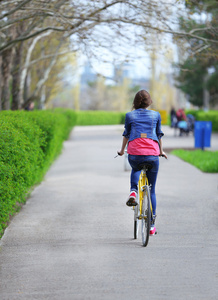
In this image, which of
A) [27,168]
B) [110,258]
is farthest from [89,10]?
[110,258]

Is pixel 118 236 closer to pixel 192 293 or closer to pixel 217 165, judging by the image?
pixel 192 293

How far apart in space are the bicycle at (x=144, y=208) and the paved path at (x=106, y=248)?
Result: 173 millimetres

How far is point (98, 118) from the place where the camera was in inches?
2726

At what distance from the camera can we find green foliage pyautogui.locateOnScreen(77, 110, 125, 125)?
67812 millimetres

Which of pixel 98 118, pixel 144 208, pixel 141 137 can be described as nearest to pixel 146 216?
pixel 144 208

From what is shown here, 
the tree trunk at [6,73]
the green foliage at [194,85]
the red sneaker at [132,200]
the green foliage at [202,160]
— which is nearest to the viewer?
the red sneaker at [132,200]

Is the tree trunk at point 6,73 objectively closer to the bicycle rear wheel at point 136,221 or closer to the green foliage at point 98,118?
the bicycle rear wheel at point 136,221

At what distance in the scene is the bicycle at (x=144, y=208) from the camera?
6566mm

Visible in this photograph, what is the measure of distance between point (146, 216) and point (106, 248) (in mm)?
576

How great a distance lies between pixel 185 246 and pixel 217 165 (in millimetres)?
8685

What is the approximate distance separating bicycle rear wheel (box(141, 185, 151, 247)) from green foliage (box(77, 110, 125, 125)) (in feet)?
197

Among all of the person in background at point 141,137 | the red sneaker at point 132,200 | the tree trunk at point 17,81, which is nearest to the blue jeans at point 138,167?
the person in background at point 141,137

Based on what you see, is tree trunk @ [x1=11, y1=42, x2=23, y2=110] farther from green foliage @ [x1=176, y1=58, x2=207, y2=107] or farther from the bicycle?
green foliage @ [x1=176, y1=58, x2=207, y2=107]

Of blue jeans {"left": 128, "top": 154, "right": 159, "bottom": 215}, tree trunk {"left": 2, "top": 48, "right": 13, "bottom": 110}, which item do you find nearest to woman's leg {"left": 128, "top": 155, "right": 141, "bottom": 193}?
blue jeans {"left": 128, "top": 154, "right": 159, "bottom": 215}
